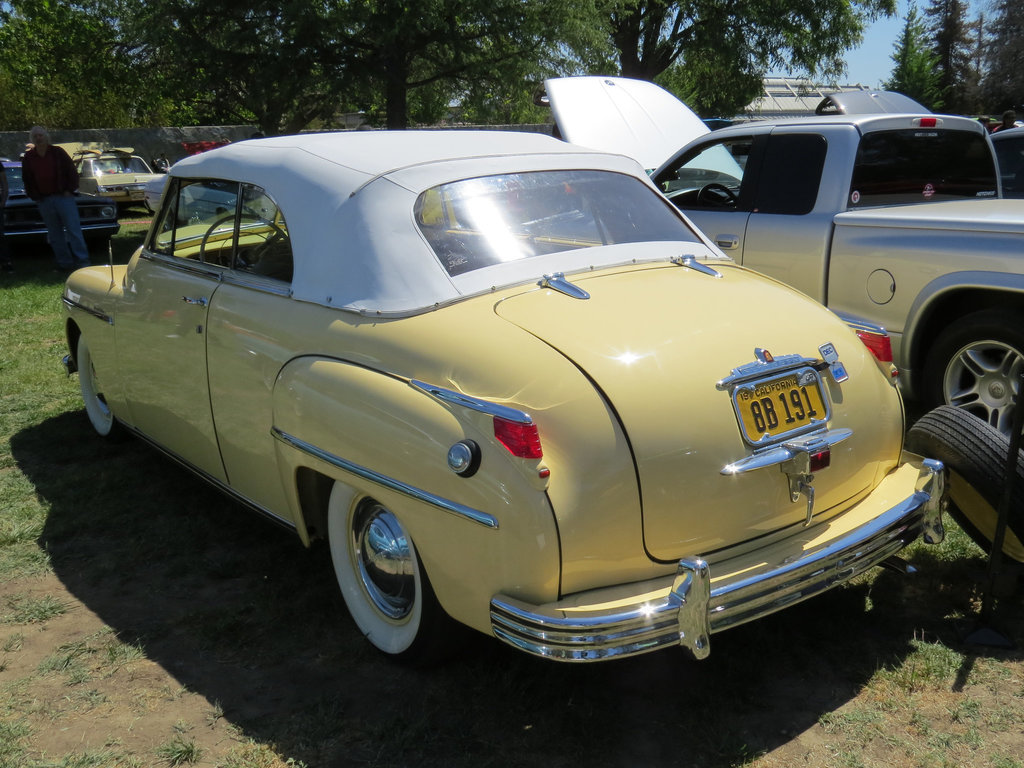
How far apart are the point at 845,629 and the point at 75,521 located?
355cm

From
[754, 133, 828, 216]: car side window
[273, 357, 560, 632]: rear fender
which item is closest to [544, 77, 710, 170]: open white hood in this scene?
[754, 133, 828, 216]: car side window

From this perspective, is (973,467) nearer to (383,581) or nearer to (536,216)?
(536,216)

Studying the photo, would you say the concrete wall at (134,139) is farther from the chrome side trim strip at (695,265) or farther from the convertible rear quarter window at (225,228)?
the chrome side trim strip at (695,265)

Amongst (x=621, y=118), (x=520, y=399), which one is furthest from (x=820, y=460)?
(x=621, y=118)

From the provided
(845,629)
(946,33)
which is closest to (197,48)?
(845,629)

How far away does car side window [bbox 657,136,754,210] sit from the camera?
5965 millimetres

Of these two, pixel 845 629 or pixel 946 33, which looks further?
pixel 946 33

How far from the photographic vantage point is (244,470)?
3.63 metres

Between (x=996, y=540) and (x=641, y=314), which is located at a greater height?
(x=641, y=314)

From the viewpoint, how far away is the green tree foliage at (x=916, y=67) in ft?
188

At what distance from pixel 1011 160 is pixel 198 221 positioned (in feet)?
19.6

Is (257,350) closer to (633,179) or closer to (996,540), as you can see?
(633,179)

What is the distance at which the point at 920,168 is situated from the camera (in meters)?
5.47

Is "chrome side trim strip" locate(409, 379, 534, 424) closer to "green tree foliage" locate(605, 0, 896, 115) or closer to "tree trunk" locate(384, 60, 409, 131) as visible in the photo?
"tree trunk" locate(384, 60, 409, 131)
